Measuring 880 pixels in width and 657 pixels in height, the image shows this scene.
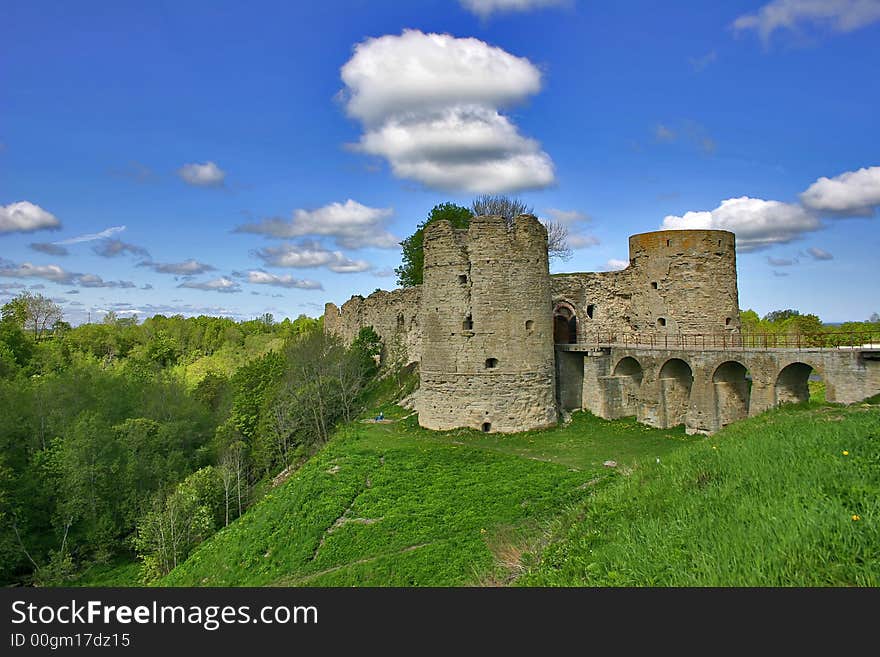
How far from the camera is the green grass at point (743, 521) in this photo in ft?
14.8

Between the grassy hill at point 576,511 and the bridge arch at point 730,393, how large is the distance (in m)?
1.79

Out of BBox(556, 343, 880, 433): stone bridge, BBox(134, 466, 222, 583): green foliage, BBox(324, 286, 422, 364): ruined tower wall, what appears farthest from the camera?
BBox(324, 286, 422, 364): ruined tower wall

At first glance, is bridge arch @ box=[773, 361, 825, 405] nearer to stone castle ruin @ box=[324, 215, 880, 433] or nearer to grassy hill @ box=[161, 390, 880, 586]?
stone castle ruin @ box=[324, 215, 880, 433]

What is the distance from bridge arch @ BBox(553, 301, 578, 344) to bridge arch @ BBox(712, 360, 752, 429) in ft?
28.0

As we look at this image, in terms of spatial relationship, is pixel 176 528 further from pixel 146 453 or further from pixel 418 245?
pixel 418 245

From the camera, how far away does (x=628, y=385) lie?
21938 millimetres

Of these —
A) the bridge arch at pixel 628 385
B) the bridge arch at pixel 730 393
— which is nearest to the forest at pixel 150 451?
the bridge arch at pixel 730 393

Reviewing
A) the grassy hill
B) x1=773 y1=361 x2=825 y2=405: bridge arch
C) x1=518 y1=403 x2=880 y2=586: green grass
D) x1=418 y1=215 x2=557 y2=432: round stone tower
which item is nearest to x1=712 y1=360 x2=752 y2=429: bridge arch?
x1=773 y1=361 x2=825 y2=405: bridge arch

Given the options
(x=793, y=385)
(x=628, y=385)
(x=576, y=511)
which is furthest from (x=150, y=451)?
(x=793, y=385)

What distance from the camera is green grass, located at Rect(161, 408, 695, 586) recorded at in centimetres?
1001

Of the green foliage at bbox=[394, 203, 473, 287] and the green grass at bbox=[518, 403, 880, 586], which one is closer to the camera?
the green grass at bbox=[518, 403, 880, 586]

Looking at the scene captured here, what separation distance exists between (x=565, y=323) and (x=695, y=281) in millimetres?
6511

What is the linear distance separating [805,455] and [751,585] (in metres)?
3.45
